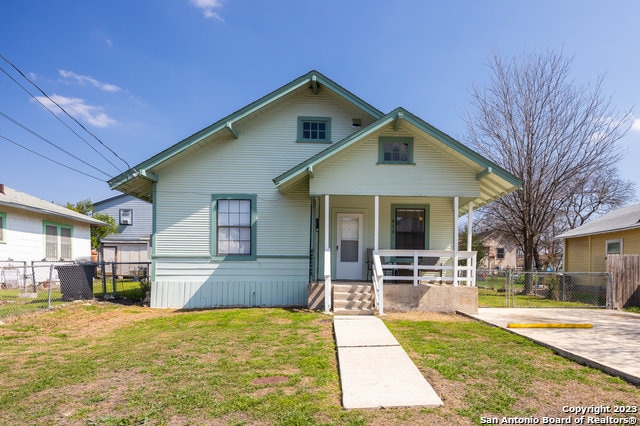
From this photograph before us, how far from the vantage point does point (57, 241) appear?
20.0 meters

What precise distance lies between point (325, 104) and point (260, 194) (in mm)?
3509

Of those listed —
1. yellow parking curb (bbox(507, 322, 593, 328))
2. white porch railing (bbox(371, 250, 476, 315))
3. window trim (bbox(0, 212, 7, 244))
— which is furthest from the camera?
window trim (bbox(0, 212, 7, 244))

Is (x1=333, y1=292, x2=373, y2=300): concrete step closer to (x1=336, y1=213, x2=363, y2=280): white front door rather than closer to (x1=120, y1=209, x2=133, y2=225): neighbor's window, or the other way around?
(x1=336, y1=213, x2=363, y2=280): white front door

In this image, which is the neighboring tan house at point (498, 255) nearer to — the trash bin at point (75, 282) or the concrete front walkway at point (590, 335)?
the concrete front walkway at point (590, 335)

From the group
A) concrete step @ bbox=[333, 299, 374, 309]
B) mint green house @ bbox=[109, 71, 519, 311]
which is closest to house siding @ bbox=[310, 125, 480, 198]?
mint green house @ bbox=[109, 71, 519, 311]

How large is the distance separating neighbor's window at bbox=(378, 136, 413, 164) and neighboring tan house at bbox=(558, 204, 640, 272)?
418 inches

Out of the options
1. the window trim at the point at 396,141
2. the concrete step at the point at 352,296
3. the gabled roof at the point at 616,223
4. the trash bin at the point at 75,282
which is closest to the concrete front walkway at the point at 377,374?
the concrete step at the point at 352,296

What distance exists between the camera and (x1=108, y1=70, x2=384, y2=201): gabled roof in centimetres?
1128

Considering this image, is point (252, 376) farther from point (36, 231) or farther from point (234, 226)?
point (36, 231)

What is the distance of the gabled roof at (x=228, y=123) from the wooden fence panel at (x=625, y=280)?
9.42 metres

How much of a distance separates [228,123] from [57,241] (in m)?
14.3

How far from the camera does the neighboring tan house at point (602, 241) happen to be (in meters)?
16.0

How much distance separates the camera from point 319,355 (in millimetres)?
5848

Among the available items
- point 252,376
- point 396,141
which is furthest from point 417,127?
point 252,376
